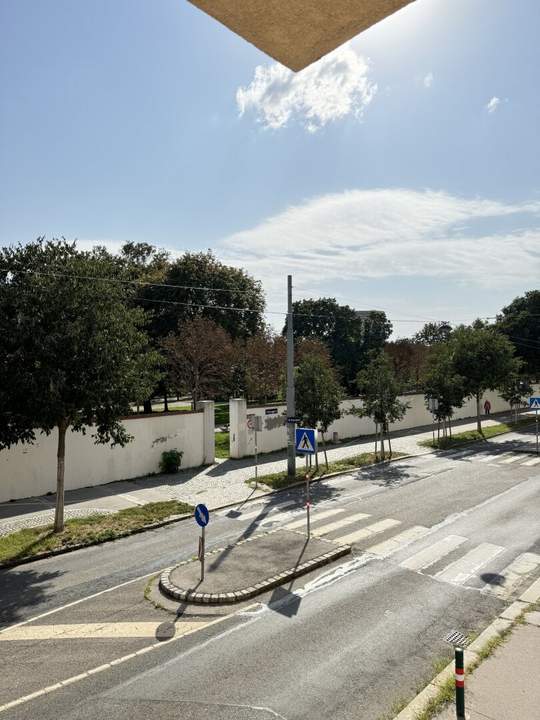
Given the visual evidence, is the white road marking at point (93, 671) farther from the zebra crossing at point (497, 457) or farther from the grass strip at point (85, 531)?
the zebra crossing at point (497, 457)

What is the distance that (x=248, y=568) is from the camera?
38.1 feet

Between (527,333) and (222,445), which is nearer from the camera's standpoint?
(222,445)

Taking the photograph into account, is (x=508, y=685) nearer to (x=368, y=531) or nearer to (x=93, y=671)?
(x=93, y=671)

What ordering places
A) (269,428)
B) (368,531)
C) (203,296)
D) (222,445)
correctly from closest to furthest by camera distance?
(368,531) < (269,428) < (222,445) < (203,296)

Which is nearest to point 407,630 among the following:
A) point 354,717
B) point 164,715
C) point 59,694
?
point 354,717

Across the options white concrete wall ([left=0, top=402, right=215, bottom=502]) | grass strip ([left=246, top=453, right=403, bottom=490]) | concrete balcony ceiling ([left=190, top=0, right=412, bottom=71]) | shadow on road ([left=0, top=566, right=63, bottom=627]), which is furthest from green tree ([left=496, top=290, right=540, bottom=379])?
concrete balcony ceiling ([left=190, top=0, right=412, bottom=71])

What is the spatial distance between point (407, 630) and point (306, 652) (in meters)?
1.96

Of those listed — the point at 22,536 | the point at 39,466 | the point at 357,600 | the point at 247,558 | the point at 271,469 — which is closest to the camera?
the point at 357,600

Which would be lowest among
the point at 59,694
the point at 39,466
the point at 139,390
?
the point at 59,694

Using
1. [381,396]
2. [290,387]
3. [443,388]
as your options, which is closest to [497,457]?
[443,388]

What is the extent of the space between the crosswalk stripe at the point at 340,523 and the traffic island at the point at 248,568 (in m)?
0.64

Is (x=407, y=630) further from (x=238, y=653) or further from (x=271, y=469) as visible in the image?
(x=271, y=469)

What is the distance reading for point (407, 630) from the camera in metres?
8.90

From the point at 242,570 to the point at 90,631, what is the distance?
3.54 meters
